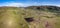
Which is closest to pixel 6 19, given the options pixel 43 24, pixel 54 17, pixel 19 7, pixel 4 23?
pixel 4 23

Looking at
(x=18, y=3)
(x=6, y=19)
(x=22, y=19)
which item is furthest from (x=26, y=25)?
(x=18, y=3)

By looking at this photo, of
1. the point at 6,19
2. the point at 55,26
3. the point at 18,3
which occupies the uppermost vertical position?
the point at 18,3

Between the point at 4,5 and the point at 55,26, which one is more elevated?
the point at 4,5

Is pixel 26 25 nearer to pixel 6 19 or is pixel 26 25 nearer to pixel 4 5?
pixel 6 19

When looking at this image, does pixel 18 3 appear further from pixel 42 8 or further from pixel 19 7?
pixel 42 8

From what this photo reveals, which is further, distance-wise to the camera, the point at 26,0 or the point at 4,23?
the point at 26,0

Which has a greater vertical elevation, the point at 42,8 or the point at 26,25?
the point at 42,8
